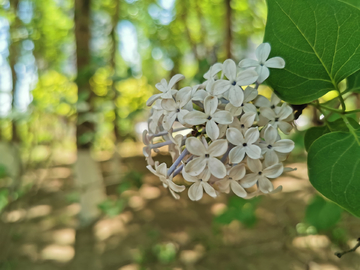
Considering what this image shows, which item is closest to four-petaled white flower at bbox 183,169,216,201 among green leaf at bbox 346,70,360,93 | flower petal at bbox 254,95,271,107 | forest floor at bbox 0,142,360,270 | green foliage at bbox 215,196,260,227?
flower petal at bbox 254,95,271,107

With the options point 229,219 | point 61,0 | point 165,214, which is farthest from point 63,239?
point 61,0

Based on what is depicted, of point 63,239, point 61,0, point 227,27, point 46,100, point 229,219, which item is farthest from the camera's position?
point 61,0

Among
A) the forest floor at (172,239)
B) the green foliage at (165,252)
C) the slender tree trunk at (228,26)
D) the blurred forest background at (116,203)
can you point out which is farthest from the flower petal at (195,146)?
the green foliage at (165,252)

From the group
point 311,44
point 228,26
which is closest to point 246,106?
point 311,44

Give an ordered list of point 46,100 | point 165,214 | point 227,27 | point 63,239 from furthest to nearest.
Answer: point 165,214
point 63,239
point 227,27
point 46,100

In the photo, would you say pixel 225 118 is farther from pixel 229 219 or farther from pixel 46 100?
pixel 46 100

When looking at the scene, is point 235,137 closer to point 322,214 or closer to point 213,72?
point 213,72
